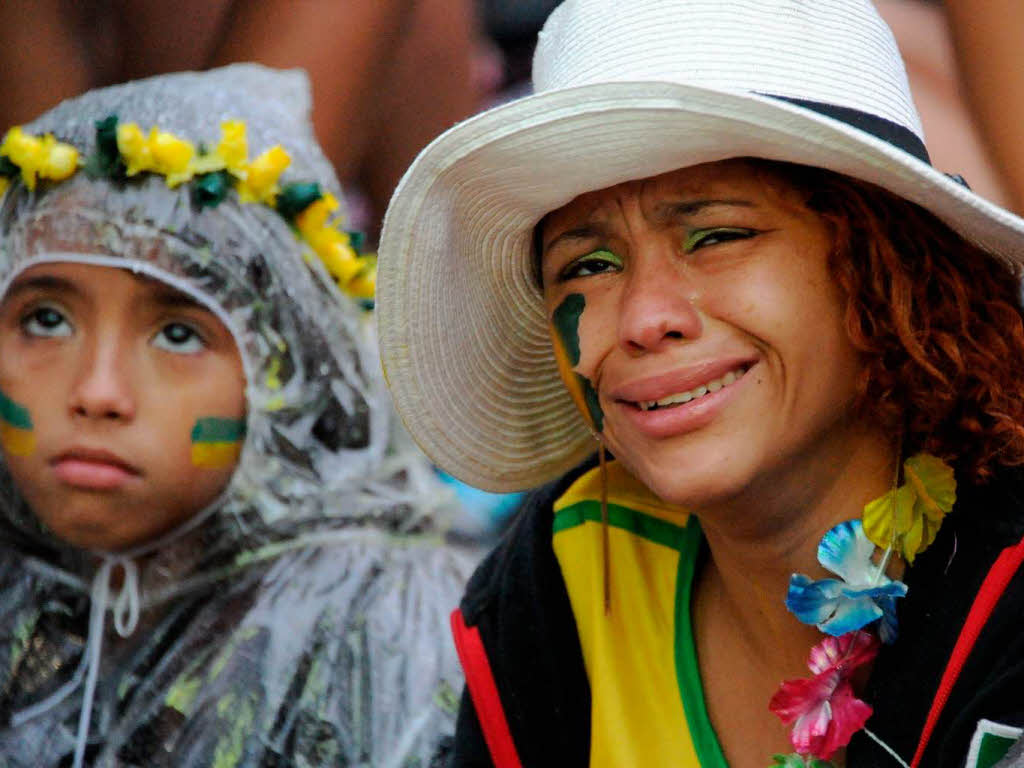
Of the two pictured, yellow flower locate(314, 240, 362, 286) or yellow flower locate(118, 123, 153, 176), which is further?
yellow flower locate(314, 240, 362, 286)

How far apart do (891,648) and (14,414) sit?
5.48 feet

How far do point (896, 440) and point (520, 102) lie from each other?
2.28ft

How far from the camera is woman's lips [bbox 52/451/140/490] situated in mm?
2543

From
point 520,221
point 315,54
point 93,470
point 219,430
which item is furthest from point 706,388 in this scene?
point 315,54

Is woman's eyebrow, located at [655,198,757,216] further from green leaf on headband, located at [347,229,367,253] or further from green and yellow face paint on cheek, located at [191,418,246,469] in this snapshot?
green leaf on headband, located at [347,229,367,253]

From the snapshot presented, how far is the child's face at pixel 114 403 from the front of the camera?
255 centimetres

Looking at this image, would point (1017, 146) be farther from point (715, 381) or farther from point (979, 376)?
point (715, 381)

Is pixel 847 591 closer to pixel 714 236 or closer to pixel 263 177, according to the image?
pixel 714 236

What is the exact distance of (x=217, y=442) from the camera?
263 centimetres

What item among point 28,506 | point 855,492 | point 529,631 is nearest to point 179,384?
point 28,506

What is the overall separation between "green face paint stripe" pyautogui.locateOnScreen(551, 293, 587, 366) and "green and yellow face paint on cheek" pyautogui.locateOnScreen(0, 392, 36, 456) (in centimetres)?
114

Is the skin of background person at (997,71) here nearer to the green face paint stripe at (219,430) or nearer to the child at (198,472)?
the child at (198,472)

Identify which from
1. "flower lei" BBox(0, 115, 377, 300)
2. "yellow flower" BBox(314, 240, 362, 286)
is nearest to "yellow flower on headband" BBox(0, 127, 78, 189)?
"flower lei" BBox(0, 115, 377, 300)

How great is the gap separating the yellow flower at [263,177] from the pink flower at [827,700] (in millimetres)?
1459
